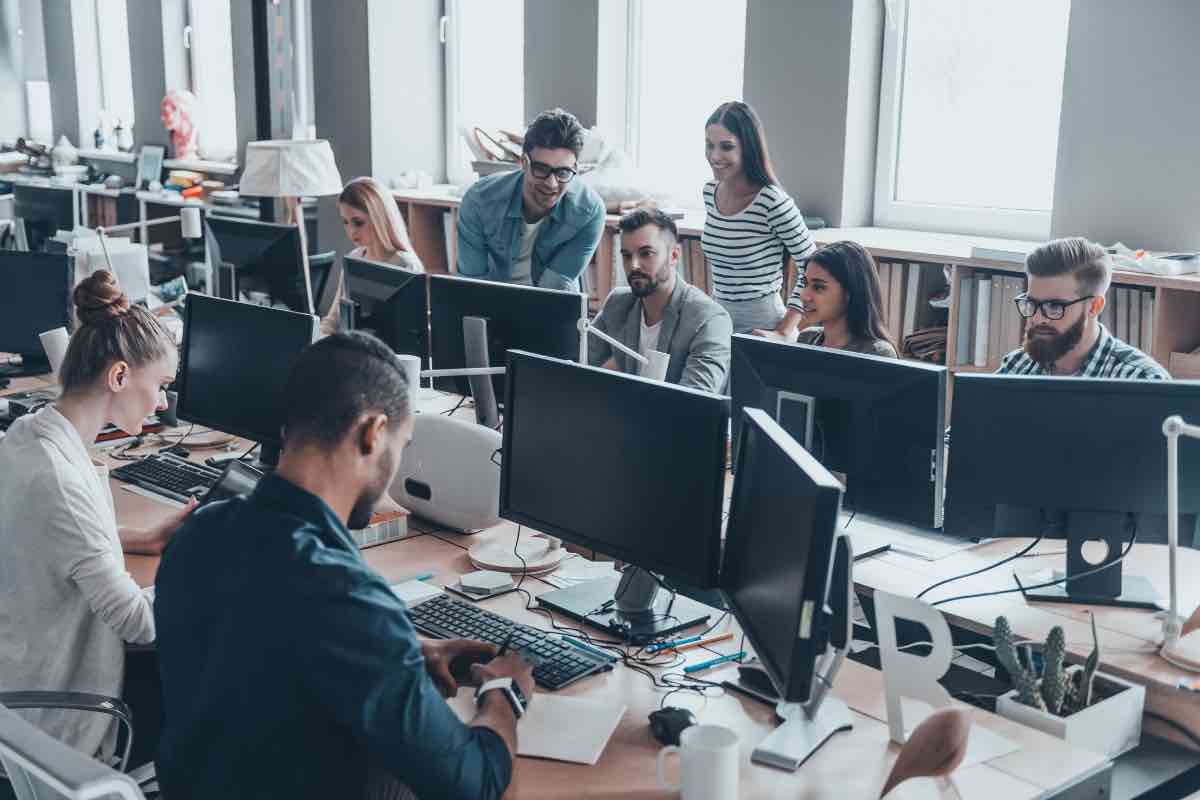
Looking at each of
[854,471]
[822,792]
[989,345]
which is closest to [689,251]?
[989,345]

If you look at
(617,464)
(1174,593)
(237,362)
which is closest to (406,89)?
(237,362)

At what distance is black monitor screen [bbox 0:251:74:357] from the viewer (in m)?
4.04

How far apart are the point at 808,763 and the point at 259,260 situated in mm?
2783

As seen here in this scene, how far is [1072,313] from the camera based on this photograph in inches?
111

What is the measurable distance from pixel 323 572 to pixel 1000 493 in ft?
4.55

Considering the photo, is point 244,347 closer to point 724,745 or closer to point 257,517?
point 257,517

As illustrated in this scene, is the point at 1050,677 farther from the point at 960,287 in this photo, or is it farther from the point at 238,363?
the point at 960,287

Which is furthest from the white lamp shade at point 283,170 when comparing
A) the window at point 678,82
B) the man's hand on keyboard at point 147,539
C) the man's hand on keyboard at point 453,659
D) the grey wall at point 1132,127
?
the man's hand on keyboard at point 453,659

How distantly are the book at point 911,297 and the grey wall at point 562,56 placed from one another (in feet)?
6.34

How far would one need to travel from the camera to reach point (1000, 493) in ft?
7.70

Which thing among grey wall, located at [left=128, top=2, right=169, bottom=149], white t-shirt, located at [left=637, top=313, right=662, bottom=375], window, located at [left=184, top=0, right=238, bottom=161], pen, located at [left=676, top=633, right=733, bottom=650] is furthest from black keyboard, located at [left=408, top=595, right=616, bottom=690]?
grey wall, located at [left=128, top=2, right=169, bottom=149]

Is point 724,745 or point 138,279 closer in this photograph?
point 724,745

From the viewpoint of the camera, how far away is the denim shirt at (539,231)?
13.0 ft

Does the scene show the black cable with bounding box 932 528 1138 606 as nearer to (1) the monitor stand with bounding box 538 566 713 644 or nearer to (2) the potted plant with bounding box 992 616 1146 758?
(2) the potted plant with bounding box 992 616 1146 758
